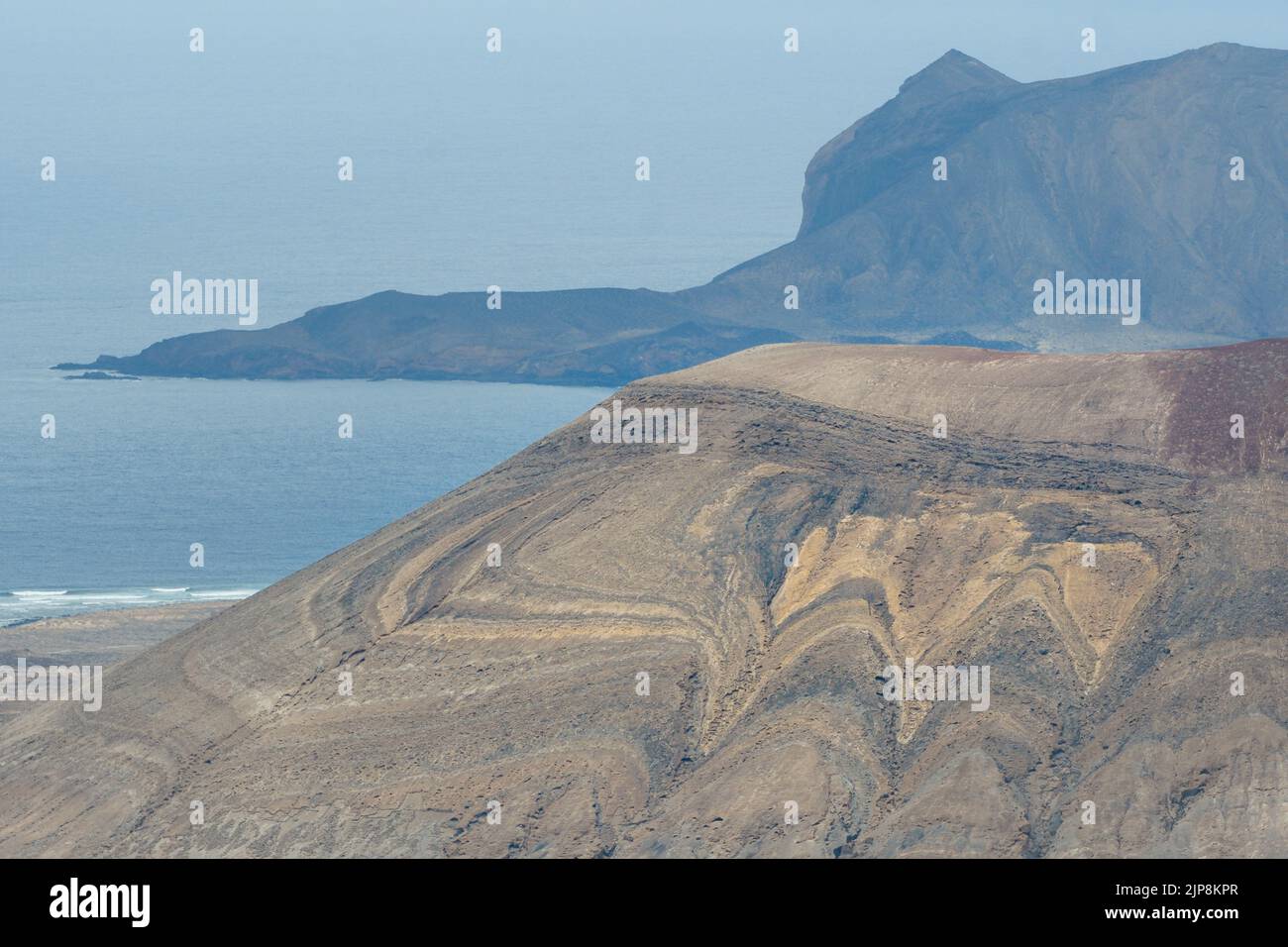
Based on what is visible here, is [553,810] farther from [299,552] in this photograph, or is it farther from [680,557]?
[299,552]

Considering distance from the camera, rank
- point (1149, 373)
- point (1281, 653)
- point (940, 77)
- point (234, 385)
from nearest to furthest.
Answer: point (1281, 653) < point (1149, 373) < point (234, 385) < point (940, 77)

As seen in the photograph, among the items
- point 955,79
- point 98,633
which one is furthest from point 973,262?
point 98,633

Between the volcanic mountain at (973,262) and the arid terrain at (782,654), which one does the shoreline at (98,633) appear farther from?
the volcanic mountain at (973,262)

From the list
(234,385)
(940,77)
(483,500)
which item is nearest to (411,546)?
(483,500)

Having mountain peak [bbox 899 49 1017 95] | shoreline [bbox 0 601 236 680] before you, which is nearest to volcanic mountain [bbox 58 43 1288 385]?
mountain peak [bbox 899 49 1017 95]

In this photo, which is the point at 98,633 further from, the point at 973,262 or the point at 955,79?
the point at 955,79

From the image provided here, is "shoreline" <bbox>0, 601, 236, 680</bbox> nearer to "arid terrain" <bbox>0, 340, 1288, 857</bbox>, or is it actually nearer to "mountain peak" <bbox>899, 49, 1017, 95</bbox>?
"arid terrain" <bbox>0, 340, 1288, 857</bbox>
